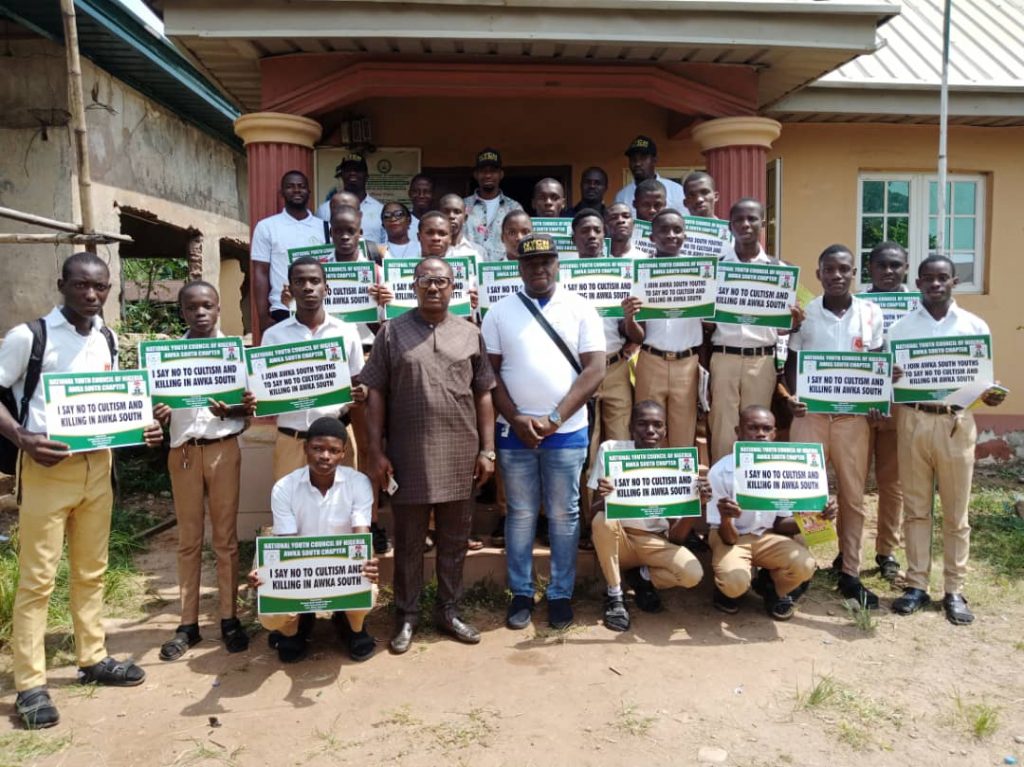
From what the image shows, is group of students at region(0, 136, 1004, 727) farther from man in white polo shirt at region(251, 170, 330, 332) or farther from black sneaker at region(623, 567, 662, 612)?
man in white polo shirt at region(251, 170, 330, 332)

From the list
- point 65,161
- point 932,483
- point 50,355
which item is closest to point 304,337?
point 50,355

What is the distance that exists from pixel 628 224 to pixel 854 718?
299 centimetres

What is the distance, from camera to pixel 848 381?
4.55 metres

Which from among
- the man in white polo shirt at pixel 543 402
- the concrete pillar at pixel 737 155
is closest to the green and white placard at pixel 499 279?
the man in white polo shirt at pixel 543 402

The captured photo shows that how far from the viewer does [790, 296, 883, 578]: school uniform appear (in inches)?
184

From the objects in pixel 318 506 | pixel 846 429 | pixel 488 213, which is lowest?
pixel 318 506

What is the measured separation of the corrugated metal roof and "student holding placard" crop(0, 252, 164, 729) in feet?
21.8

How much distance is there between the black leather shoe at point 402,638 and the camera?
13.6 ft

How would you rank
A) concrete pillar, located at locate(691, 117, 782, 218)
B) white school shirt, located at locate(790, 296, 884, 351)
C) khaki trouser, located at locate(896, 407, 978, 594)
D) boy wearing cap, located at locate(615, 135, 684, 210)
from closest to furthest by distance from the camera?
khaki trouser, located at locate(896, 407, 978, 594)
white school shirt, located at locate(790, 296, 884, 351)
boy wearing cap, located at locate(615, 135, 684, 210)
concrete pillar, located at locate(691, 117, 782, 218)

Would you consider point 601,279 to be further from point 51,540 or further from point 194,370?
point 51,540

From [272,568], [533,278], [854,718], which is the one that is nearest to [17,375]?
[272,568]

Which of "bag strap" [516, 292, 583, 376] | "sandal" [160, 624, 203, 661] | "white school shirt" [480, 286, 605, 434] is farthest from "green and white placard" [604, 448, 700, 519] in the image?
"sandal" [160, 624, 203, 661]

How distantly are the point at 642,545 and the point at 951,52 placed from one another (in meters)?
7.20

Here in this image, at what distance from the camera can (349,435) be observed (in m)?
4.54
